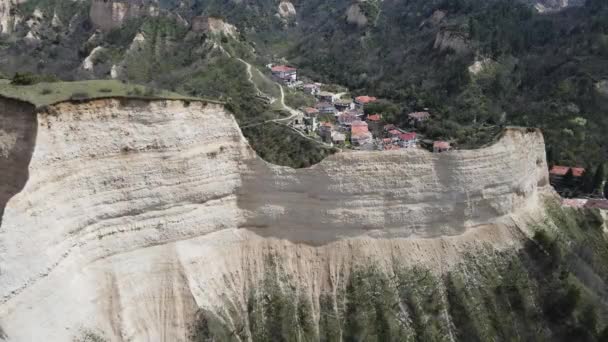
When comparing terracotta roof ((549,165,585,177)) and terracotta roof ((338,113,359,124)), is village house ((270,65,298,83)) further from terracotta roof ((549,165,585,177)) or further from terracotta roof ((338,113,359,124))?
terracotta roof ((549,165,585,177))

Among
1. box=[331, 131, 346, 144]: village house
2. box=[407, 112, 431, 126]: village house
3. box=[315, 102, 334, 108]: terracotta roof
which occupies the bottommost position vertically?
box=[331, 131, 346, 144]: village house

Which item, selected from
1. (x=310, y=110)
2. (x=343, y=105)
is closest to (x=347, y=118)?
(x=310, y=110)

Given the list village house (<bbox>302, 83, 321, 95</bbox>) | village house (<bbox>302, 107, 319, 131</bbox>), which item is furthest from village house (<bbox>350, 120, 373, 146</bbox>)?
village house (<bbox>302, 83, 321, 95</bbox>)

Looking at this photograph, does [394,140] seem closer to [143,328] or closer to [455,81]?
[455,81]

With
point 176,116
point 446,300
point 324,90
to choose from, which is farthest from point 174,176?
point 324,90

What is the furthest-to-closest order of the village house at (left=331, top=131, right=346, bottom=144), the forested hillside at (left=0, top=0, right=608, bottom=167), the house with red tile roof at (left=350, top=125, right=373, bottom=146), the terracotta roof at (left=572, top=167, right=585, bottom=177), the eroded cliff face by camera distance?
the forested hillside at (left=0, top=0, right=608, bottom=167)
the house with red tile roof at (left=350, top=125, right=373, bottom=146)
the village house at (left=331, top=131, right=346, bottom=144)
the terracotta roof at (left=572, top=167, right=585, bottom=177)
the eroded cliff face

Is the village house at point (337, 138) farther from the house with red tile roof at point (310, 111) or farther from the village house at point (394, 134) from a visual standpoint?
the village house at point (394, 134)
